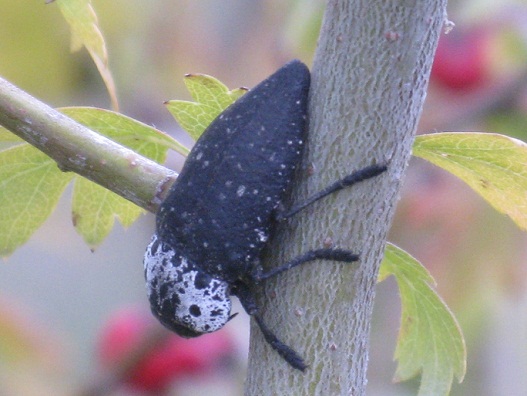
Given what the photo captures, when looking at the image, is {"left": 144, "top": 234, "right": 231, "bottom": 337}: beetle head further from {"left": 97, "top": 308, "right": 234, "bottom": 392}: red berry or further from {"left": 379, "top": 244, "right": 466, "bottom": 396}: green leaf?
{"left": 97, "top": 308, "right": 234, "bottom": 392}: red berry

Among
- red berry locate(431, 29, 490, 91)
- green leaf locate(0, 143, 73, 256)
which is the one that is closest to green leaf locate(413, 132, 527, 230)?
green leaf locate(0, 143, 73, 256)

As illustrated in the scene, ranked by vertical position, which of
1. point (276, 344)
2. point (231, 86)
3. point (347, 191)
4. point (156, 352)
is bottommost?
point (156, 352)

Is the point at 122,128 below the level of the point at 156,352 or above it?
above

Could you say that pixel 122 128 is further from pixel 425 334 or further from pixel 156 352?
pixel 156 352

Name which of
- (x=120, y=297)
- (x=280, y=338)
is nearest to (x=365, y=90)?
(x=280, y=338)

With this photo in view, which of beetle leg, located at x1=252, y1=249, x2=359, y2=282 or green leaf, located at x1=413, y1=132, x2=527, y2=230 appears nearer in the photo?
beetle leg, located at x1=252, y1=249, x2=359, y2=282

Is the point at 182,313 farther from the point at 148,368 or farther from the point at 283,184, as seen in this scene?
the point at 148,368

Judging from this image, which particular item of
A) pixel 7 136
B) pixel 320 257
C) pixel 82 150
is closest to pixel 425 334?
pixel 320 257
